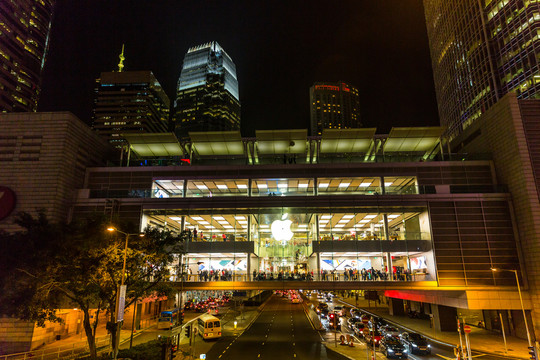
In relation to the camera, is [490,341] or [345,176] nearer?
[490,341]

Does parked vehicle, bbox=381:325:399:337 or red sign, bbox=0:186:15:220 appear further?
red sign, bbox=0:186:15:220

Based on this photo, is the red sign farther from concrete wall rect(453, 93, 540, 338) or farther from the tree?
concrete wall rect(453, 93, 540, 338)

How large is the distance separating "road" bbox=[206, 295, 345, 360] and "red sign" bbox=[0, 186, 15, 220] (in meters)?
27.5

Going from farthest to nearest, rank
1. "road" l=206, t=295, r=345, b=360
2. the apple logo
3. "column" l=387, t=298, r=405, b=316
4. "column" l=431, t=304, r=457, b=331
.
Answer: "column" l=387, t=298, r=405, b=316, "column" l=431, t=304, r=457, b=331, "road" l=206, t=295, r=345, b=360, the apple logo

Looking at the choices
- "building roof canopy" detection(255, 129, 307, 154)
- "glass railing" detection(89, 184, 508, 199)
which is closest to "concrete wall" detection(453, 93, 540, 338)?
"glass railing" detection(89, 184, 508, 199)

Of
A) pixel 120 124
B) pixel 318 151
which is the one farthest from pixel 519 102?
pixel 120 124

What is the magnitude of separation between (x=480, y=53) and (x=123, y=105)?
515 feet

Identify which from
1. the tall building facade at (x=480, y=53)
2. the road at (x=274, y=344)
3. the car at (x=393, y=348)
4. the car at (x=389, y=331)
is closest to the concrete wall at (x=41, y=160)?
the road at (x=274, y=344)

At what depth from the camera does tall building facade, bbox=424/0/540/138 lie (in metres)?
71.1

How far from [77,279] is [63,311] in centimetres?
1920

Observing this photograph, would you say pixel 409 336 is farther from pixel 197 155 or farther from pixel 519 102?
pixel 197 155

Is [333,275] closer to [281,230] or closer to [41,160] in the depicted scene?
[281,230]

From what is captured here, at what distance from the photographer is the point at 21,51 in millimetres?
124188

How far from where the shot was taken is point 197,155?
5159 centimetres
